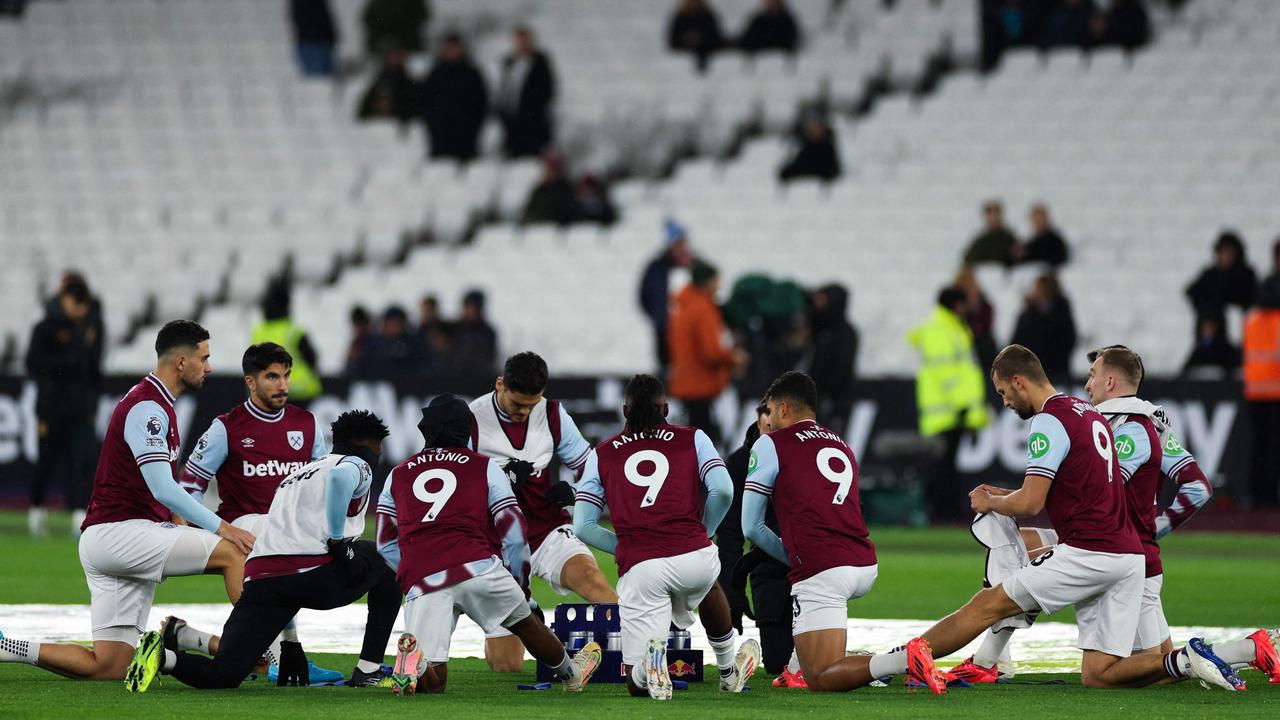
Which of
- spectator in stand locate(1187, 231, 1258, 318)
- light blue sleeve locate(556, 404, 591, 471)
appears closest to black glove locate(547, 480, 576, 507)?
light blue sleeve locate(556, 404, 591, 471)

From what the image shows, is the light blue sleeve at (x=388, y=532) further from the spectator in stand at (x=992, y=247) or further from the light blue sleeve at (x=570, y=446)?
the spectator in stand at (x=992, y=247)

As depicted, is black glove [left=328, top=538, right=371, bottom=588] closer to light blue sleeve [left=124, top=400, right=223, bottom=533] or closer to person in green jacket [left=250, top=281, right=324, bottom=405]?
light blue sleeve [left=124, top=400, right=223, bottom=533]

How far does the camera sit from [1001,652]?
9289 millimetres

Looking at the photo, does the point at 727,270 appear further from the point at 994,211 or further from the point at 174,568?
the point at 174,568

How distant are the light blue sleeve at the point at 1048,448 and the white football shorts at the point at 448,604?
7.89ft

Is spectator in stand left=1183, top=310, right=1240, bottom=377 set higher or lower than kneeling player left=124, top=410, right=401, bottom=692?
higher

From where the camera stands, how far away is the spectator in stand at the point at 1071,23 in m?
24.8

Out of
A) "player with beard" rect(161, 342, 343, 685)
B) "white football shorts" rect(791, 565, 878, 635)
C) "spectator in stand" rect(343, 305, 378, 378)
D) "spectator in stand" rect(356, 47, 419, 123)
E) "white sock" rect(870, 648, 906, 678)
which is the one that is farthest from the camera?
"spectator in stand" rect(356, 47, 419, 123)

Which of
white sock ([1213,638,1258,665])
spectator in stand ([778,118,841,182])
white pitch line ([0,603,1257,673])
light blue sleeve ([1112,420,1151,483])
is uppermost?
spectator in stand ([778,118,841,182])

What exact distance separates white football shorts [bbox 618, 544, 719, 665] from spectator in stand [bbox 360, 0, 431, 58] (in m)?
20.6

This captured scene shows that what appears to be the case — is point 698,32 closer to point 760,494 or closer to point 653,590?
point 760,494

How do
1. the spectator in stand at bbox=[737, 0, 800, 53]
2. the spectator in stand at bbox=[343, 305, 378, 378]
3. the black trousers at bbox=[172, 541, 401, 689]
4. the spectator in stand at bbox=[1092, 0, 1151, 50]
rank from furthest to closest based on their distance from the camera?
1. the spectator in stand at bbox=[737, 0, 800, 53]
2. the spectator in stand at bbox=[1092, 0, 1151, 50]
3. the spectator in stand at bbox=[343, 305, 378, 378]
4. the black trousers at bbox=[172, 541, 401, 689]

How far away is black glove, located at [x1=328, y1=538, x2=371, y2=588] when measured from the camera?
877 cm

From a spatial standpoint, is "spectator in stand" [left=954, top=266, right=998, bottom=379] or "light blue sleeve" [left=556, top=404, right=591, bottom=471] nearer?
"light blue sleeve" [left=556, top=404, right=591, bottom=471]
